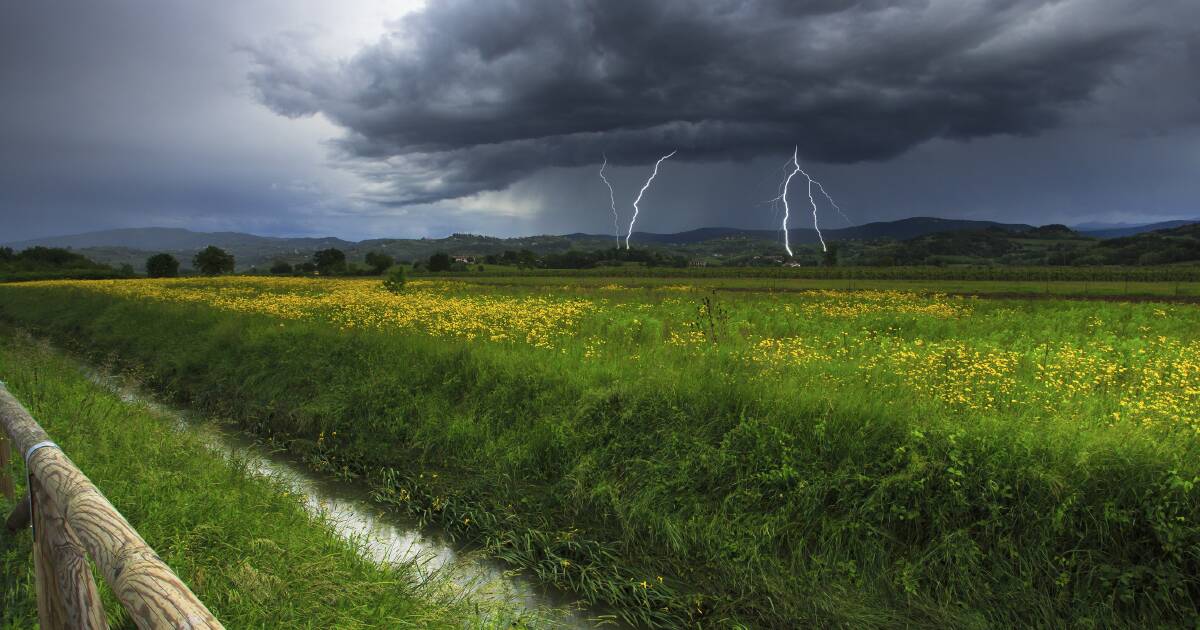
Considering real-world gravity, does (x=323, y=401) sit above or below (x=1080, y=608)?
above

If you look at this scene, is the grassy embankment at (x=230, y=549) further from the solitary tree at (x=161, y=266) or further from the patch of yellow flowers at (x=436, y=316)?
the solitary tree at (x=161, y=266)

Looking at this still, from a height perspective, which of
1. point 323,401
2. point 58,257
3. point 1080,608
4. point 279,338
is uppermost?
point 58,257

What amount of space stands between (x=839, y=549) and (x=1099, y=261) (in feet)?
312

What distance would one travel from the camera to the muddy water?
608 cm

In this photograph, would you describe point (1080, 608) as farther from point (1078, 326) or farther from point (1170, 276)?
point (1170, 276)

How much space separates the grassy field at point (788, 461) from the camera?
5547 millimetres

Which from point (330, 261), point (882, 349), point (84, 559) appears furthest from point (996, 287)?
point (330, 261)

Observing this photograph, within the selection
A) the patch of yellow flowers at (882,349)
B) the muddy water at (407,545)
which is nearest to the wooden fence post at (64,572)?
the muddy water at (407,545)

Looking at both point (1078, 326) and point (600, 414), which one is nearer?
point (600, 414)

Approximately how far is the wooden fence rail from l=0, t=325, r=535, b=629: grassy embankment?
43.8 inches

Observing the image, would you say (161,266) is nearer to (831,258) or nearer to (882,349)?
(831,258)

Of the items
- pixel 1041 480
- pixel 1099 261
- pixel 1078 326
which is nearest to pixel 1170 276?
pixel 1099 261

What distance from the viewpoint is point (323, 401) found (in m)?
11.2

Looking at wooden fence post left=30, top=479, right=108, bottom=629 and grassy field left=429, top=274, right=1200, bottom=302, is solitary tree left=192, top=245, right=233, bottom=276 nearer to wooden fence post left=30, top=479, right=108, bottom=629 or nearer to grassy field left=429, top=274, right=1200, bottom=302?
grassy field left=429, top=274, right=1200, bottom=302
